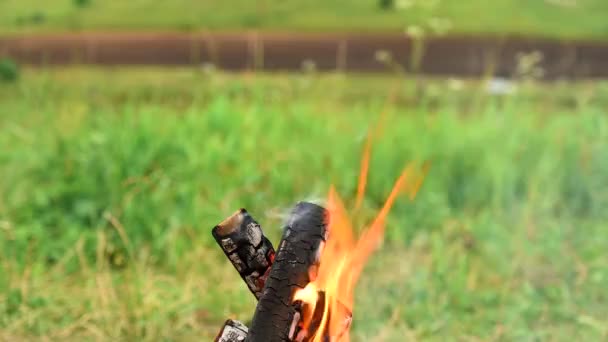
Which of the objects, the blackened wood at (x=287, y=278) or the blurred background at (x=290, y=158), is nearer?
the blackened wood at (x=287, y=278)

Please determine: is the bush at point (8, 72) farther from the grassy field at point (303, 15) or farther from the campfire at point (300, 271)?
the campfire at point (300, 271)

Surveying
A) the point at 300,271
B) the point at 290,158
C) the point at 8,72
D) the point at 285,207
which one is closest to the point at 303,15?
the point at 8,72

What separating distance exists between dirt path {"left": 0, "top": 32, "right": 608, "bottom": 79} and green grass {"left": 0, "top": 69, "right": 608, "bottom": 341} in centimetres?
102

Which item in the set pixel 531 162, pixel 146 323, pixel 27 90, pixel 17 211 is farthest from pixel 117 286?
pixel 27 90

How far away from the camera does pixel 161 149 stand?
10.5ft

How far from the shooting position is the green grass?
97.3 inches

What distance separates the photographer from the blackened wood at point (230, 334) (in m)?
1.44

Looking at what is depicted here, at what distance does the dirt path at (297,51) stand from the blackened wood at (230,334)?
164 inches

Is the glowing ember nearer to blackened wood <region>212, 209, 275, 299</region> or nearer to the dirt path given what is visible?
blackened wood <region>212, 209, 275, 299</region>

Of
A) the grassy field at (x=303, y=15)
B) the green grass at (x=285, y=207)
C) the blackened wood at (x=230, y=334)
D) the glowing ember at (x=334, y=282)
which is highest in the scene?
the glowing ember at (x=334, y=282)

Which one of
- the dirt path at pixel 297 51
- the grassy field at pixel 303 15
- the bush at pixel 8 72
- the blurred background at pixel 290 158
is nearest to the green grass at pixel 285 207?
the blurred background at pixel 290 158

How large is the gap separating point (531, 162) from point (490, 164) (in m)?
0.28

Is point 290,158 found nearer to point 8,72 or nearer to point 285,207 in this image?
point 285,207

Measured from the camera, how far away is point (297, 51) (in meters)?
5.96
